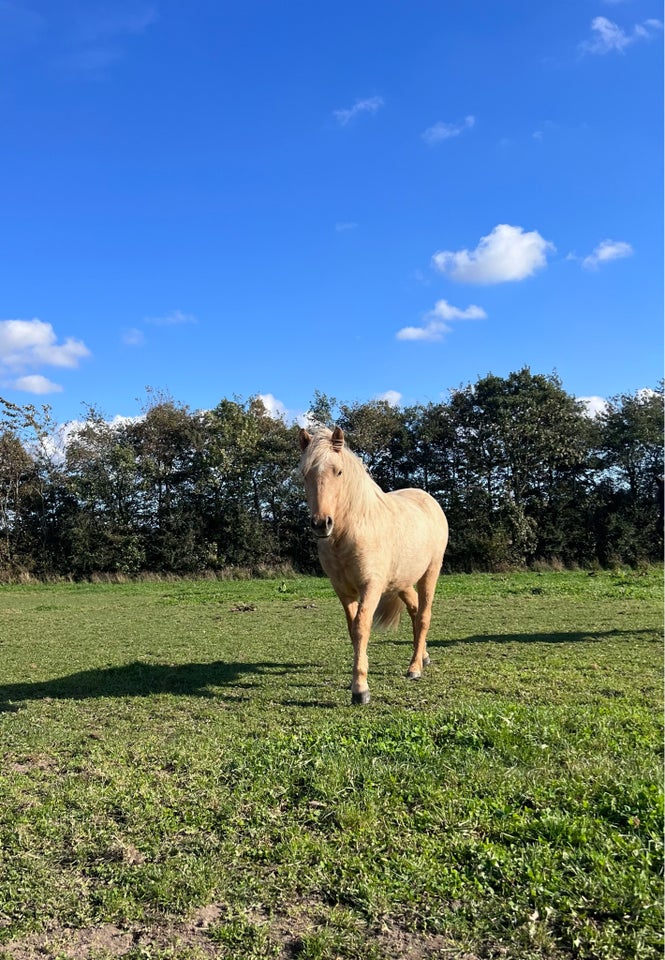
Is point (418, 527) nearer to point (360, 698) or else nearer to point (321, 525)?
point (321, 525)

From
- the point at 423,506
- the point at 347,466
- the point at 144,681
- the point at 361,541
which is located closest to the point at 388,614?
the point at 423,506

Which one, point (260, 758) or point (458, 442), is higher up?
point (458, 442)

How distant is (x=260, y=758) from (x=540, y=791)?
1.88 meters

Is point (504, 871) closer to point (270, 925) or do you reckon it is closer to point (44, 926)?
point (270, 925)

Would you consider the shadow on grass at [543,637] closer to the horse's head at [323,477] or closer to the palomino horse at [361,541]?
the palomino horse at [361,541]

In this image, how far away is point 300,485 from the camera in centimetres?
2669

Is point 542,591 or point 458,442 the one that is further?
point 458,442

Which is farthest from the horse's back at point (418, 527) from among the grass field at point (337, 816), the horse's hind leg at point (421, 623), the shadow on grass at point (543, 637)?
the shadow on grass at point (543, 637)

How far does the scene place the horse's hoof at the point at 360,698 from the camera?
18.7ft

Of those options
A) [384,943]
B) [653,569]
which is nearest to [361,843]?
[384,943]

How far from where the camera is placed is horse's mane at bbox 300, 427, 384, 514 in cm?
572

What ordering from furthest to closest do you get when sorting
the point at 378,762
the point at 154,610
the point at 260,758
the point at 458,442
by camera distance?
the point at 458,442 → the point at 154,610 → the point at 260,758 → the point at 378,762

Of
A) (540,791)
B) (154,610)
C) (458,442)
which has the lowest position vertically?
(154,610)

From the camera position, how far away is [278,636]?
10492mm
